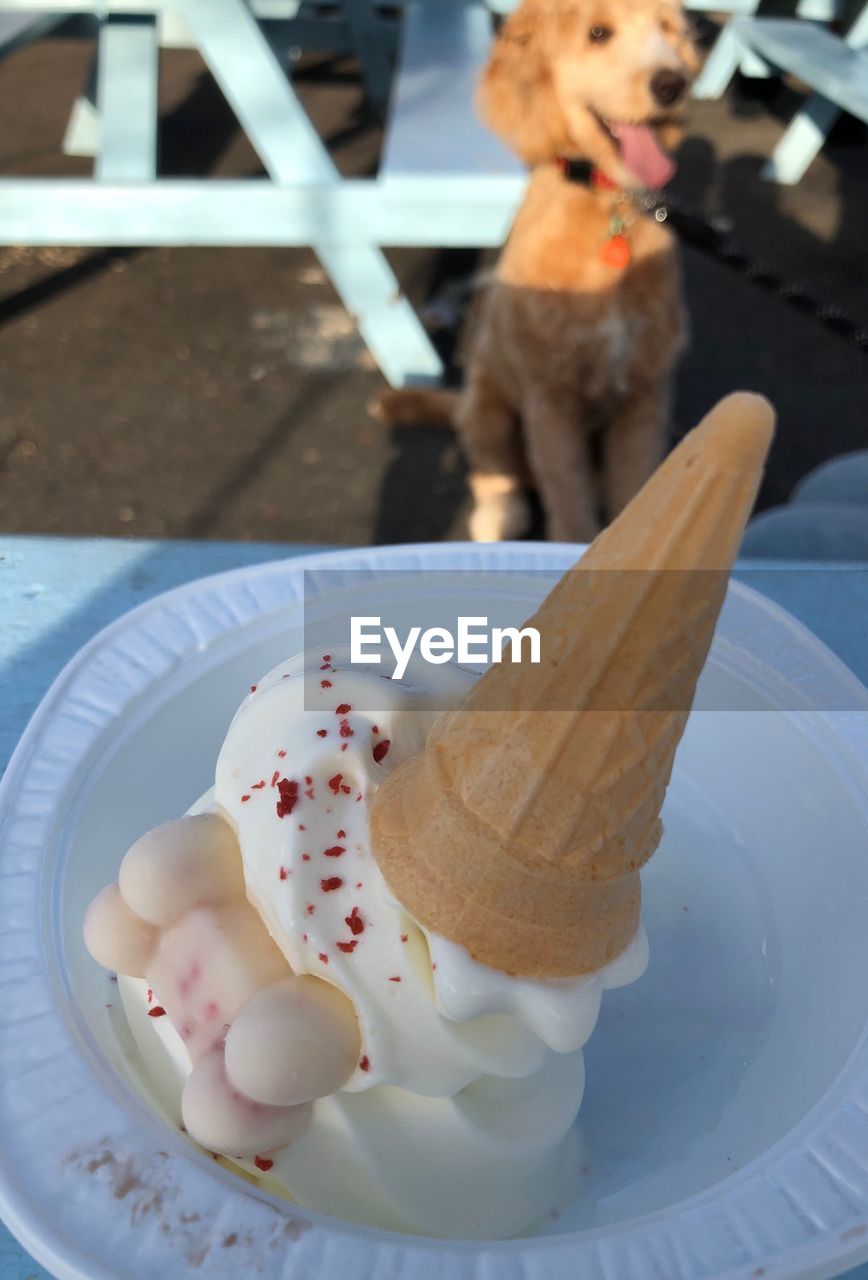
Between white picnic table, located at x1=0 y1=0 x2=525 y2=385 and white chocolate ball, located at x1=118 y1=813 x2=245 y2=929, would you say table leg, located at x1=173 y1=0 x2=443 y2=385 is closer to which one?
white picnic table, located at x1=0 y1=0 x2=525 y2=385

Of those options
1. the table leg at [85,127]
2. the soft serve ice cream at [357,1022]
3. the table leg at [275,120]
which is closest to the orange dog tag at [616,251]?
the table leg at [275,120]

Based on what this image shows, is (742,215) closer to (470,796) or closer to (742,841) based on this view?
(742,841)

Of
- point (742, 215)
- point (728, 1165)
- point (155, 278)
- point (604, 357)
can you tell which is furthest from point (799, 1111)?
point (742, 215)

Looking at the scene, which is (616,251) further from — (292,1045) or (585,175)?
(292,1045)

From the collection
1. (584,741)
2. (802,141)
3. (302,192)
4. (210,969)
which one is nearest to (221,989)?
(210,969)

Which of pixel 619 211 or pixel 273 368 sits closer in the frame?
pixel 619 211

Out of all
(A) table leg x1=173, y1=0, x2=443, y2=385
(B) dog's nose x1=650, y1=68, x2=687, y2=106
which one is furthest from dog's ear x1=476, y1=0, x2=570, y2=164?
(A) table leg x1=173, y1=0, x2=443, y2=385
